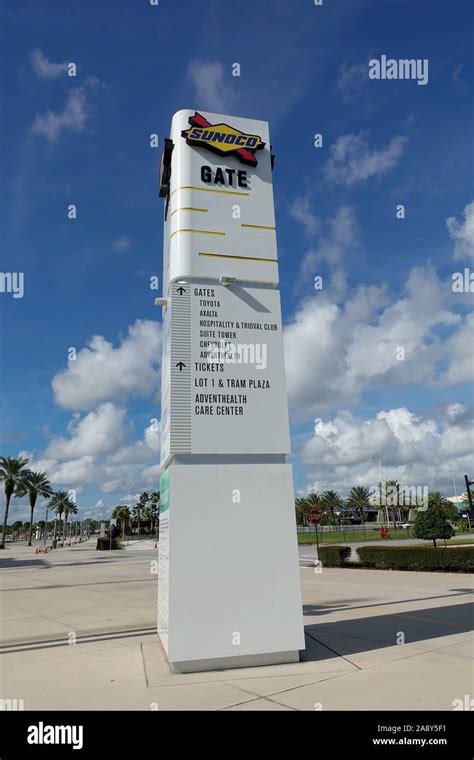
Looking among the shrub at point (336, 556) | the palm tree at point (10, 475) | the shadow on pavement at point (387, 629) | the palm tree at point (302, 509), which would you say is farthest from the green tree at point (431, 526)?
the palm tree at point (302, 509)

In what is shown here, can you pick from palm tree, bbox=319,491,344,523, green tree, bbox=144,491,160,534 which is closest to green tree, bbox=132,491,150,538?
green tree, bbox=144,491,160,534

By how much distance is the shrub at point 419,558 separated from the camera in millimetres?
19906

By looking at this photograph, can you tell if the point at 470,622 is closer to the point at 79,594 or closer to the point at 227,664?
the point at 227,664

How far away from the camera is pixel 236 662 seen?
7.15 meters

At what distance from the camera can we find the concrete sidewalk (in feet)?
18.9

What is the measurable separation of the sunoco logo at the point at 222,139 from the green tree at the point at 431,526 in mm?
24877

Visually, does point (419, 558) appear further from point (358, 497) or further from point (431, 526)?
point (358, 497)

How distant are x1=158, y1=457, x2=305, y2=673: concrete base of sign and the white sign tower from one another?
1 cm

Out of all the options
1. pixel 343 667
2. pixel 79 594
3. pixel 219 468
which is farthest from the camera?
pixel 79 594

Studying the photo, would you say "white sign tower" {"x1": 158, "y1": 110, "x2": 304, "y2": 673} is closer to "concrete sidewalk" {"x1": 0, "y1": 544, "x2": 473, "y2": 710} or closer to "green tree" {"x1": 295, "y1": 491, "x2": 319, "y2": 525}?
"concrete sidewalk" {"x1": 0, "y1": 544, "x2": 473, "y2": 710}

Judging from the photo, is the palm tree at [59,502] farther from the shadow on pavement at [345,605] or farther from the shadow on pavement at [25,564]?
the shadow on pavement at [345,605]

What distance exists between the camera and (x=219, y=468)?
7727 mm
